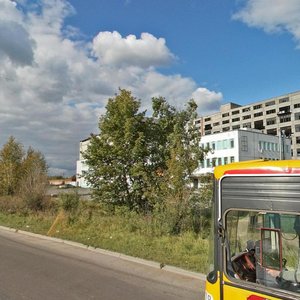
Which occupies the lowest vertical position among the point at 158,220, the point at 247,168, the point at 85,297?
the point at 85,297

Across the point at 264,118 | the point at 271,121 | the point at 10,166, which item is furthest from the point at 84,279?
the point at 264,118

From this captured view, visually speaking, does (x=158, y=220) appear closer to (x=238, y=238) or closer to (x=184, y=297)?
(x=184, y=297)

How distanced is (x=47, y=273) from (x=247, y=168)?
6.90 metres

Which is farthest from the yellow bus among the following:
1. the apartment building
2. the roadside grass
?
the apartment building

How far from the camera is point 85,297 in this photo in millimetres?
7234

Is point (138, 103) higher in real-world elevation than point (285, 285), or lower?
higher

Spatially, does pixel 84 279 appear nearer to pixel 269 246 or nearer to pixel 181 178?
pixel 269 246

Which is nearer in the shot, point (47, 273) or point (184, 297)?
point (184, 297)

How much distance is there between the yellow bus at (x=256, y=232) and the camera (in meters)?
3.46

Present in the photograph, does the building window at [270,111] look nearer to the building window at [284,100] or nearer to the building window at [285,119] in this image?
the building window at [284,100]

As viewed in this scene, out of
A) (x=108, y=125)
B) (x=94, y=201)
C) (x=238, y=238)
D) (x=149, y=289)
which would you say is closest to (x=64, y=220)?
(x=94, y=201)

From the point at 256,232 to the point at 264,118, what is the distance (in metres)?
120

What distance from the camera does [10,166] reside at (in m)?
37.0

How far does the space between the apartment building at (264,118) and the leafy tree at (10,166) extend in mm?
73533
